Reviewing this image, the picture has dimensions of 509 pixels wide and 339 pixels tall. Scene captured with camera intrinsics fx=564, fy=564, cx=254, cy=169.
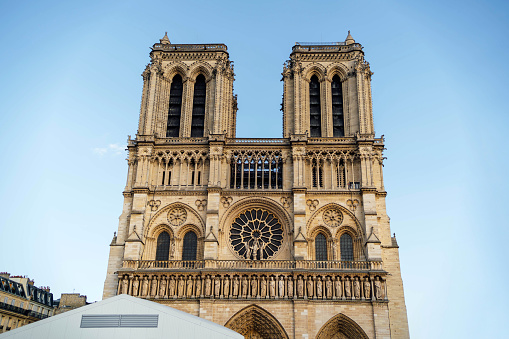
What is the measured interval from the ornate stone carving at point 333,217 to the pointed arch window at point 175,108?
12402 millimetres

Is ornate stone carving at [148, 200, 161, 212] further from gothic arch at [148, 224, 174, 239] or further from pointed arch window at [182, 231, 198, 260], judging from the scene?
pointed arch window at [182, 231, 198, 260]

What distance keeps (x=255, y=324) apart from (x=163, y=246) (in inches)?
316

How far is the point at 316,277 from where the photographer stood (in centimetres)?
3428

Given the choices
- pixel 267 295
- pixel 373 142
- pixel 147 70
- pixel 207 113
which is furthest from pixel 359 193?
pixel 147 70

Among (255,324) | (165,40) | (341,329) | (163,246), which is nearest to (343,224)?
(341,329)

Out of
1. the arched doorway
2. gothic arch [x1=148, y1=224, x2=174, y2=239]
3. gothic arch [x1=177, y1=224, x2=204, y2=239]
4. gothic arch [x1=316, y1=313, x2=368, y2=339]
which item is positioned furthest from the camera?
gothic arch [x1=148, y1=224, x2=174, y2=239]

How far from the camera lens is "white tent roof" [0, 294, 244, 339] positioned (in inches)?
1001

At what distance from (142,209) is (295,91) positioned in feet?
45.0

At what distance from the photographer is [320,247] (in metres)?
36.7

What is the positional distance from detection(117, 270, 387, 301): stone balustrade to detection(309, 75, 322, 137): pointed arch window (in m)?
11.4

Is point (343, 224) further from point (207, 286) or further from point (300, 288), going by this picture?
point (207, 286)

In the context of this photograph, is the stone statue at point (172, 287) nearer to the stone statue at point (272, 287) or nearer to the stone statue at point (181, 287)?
the stone statue at point (181, 287)

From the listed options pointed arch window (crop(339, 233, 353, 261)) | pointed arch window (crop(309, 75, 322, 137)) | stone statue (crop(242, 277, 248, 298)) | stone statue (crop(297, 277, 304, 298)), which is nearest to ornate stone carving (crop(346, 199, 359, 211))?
pointed arch window (crop(339, 233, 353, 261))

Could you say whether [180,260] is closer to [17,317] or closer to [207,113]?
[207,113]
